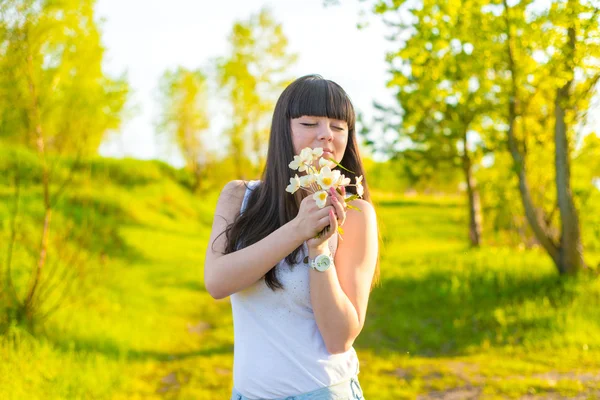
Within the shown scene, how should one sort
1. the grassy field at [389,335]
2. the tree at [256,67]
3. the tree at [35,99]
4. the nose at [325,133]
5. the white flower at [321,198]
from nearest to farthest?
the white flower at [321,198], the nose at [325,133], the grassy field at [389,335], the tree at [35,99], the tree at [256,67]

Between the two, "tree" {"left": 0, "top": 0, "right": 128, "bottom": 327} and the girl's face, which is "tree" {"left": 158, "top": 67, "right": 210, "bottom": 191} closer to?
"tree" {"left": 0, "top": 0, "right": 128, "bottom": 327}

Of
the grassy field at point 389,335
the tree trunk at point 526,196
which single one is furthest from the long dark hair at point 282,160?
the tree trunk at point 526,196

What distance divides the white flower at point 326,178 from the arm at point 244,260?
152 mm

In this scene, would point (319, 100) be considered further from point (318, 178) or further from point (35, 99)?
point (35, 99)

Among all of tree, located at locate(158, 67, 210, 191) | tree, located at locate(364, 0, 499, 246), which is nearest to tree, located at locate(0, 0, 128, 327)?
tree, located at locate(364, 0, 499, 246)

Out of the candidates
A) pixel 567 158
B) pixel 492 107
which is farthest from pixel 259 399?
pixel 492 107

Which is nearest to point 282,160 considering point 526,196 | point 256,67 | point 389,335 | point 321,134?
point 321,134

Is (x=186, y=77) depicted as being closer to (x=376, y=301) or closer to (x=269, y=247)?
(x=376, y=301)

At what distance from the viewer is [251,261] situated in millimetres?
1900

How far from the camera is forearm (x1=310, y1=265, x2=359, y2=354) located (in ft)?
6.18

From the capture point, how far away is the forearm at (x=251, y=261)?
6.07ft

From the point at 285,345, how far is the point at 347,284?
0.93ft

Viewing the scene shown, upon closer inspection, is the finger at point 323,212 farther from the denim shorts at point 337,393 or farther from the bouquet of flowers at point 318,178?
the denim shorts at point 337,393

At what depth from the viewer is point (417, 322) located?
895 centimetres
